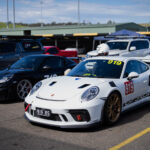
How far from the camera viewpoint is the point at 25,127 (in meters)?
5.39

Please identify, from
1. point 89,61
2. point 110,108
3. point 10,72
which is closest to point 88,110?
point 110,108

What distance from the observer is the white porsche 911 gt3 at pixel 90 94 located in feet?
16.3

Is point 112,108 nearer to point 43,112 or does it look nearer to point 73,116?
point 73,116

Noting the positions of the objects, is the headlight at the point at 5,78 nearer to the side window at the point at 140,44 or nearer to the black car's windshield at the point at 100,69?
the black car's windshield at the point at 100,69

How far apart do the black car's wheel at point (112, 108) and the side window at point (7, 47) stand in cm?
754

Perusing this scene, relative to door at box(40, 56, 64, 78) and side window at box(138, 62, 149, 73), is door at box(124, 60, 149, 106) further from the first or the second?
door at box(40, 56, 64, 78)

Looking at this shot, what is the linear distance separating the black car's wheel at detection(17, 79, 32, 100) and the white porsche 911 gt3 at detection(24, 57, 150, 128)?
2139mm

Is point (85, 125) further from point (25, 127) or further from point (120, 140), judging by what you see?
point (25, 127)

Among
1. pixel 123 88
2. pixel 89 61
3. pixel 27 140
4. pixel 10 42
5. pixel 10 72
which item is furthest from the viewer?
pixel 10 42

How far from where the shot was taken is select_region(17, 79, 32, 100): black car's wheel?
8.08m

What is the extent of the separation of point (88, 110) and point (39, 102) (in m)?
0.95

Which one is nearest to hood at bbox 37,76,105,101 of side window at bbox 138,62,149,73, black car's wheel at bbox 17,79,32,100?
side window at bbox 138,62,149,73

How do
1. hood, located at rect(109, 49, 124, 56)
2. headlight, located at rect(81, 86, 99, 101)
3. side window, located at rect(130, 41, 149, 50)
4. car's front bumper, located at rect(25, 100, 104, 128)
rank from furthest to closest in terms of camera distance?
side window, located at rect(130, 41, 149, 50) → hood, located at rect(109, 49, 124, 56) → headlight, located at rect(81, 86, 99, 101) → car's front bumper, located at rect(25, 100, 104, 128)

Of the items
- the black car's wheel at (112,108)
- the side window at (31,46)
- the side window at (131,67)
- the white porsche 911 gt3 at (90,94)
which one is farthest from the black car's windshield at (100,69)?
the side window at (31,46)
